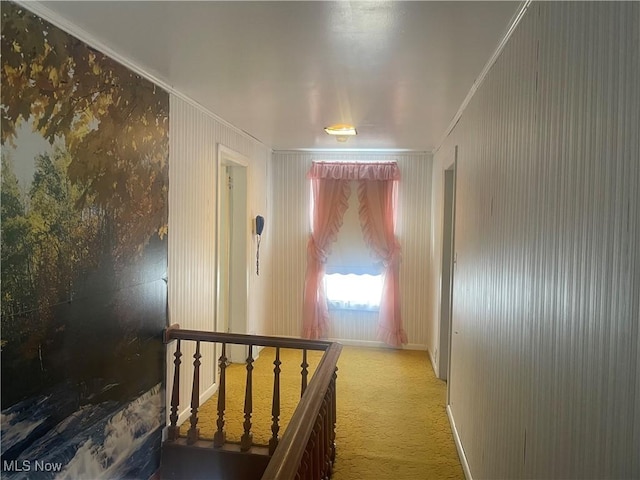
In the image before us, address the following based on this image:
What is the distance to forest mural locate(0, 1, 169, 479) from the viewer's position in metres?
1.57

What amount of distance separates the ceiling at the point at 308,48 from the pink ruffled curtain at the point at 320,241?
1.80m

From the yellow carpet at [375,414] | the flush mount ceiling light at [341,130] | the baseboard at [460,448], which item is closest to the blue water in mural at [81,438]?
the yellow carpet at [375,414]

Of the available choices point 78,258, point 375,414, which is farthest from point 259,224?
point 78,258

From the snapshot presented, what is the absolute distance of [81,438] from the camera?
1.95 m

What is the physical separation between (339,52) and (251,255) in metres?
2.88

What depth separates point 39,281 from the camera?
1690 millimetres

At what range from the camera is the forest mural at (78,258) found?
1573mm

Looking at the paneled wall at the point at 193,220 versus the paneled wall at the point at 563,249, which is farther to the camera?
the paneled wall at the point at 193,220

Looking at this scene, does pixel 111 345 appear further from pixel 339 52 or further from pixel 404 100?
pixel 404 100

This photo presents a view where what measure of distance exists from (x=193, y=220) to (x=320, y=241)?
2.12m

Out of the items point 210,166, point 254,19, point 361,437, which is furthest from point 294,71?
point 361,437

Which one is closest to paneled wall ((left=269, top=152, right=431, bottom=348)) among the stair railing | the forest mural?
the stair railing

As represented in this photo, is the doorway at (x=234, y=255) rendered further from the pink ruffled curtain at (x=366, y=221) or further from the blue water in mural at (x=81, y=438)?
the blue water in mural at (x=81, y=438)

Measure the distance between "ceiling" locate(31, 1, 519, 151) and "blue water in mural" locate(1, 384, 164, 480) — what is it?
1.63m
